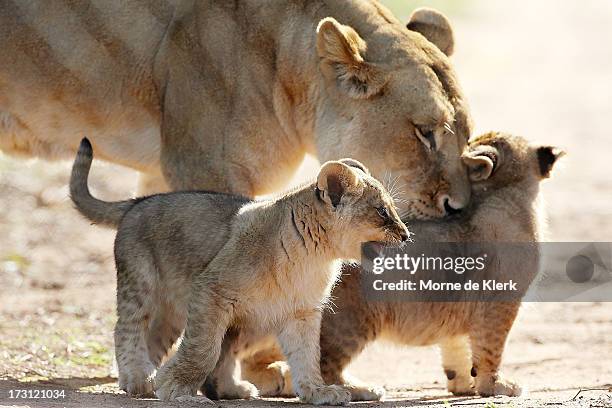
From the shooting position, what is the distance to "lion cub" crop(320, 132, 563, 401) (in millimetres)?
7941

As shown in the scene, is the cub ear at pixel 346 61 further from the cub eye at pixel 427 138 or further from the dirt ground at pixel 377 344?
the dirt ground at pixel 377 344

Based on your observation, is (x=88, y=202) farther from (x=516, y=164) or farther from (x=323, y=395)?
(x=516, y=164)

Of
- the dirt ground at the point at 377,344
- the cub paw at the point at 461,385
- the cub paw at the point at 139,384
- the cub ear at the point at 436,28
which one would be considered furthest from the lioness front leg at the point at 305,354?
the cub ear at the point at 436,28

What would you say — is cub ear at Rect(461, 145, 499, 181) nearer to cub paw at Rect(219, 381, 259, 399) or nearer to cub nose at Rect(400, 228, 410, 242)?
cub nose at Rect(400, 228, 410, 242)

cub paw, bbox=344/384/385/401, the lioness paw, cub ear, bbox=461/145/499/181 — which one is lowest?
the lioness paw

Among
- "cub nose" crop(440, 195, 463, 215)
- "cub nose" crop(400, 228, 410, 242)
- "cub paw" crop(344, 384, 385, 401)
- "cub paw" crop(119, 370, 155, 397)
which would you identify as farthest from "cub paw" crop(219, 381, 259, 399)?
"cub nose" crop(440, 195, 463, 215)

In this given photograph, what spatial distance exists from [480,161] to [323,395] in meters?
1.87

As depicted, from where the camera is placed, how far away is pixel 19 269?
11914mm

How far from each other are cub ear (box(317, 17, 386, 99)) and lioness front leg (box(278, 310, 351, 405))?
1726mm

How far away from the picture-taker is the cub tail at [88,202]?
8086 millimetres

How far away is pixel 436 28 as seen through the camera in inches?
360

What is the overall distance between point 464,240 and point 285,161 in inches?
49.9

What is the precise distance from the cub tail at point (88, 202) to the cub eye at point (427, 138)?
1.71 metres

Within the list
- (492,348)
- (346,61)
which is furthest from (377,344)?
(346,61)
